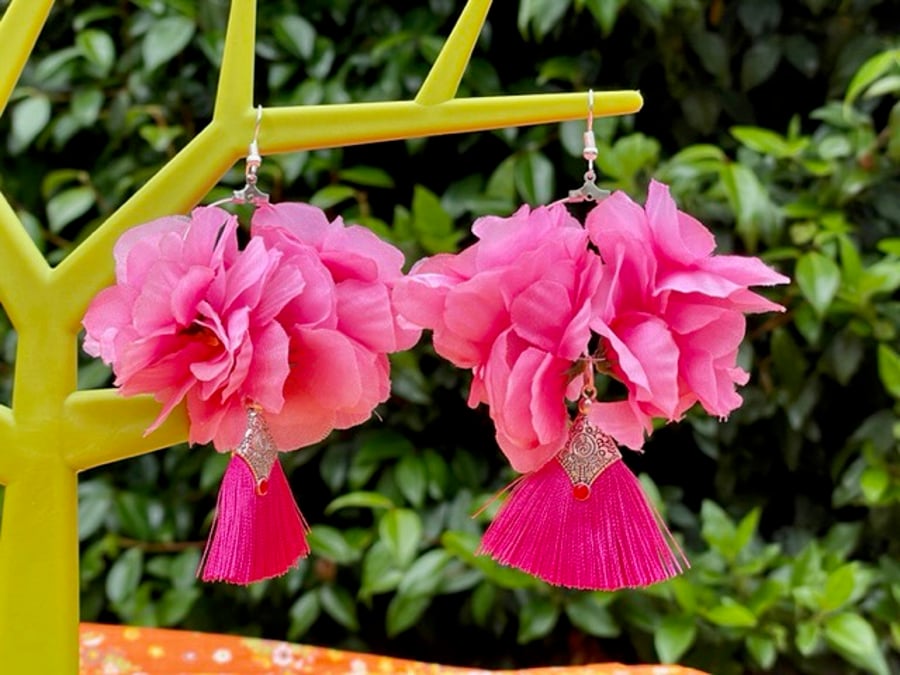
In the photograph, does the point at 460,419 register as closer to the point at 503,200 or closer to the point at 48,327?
the point at 503,200

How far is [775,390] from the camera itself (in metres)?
1.07

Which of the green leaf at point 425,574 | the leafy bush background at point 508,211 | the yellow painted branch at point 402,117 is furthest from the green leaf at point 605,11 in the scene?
the yellow painted branch at point 402,117

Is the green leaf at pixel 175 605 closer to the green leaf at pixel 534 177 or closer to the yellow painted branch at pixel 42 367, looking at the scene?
the green leaf at pixel 534 177

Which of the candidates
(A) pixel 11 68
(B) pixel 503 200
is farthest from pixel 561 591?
(A) pixel 11 68

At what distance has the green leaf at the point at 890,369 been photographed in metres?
0.99

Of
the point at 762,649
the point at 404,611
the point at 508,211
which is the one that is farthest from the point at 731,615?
the point at 508,211

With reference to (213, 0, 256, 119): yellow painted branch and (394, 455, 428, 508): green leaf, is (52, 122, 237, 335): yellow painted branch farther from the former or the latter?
(394, 455, 428, 508): green leaf

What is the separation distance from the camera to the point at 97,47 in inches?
43.9

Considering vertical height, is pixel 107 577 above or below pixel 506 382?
below

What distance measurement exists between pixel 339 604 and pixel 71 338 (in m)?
0.65

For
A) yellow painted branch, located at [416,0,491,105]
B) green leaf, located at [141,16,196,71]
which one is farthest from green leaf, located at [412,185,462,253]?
yellow painted branch, located at [416,0,491,105]

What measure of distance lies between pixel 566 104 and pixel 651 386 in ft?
0.42

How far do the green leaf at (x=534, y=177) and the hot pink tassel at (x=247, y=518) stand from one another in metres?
0.65

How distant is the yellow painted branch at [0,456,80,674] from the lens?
0.46m
